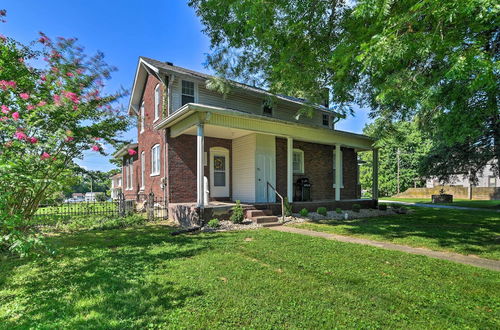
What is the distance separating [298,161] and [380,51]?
31.7 ft

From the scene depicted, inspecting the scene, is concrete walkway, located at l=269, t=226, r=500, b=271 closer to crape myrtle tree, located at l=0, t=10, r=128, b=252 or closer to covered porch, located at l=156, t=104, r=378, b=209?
covered porch, located at l=156, t=104, r=378, b=209

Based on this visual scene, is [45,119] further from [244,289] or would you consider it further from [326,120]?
[326,120]

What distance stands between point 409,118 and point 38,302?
12.1m

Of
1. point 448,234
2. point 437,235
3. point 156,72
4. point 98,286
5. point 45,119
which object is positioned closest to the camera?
point 98,286

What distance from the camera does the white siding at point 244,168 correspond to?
11266mm

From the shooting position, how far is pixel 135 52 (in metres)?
12.9

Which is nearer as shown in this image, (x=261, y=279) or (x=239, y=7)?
(x=261, y=279)

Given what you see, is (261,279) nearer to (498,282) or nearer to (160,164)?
(498,282)

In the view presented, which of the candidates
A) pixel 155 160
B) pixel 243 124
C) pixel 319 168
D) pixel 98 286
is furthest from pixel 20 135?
pixel 319 168

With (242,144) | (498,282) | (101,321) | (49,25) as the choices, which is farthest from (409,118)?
(49,25)

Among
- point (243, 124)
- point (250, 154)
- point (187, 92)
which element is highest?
point (187, 92)

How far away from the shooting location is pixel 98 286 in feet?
12.2

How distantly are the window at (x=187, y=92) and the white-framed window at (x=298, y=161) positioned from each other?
19.7ft

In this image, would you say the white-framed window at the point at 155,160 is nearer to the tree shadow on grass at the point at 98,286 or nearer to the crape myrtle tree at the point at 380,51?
the crape myrtle tree at the point at 380,51
